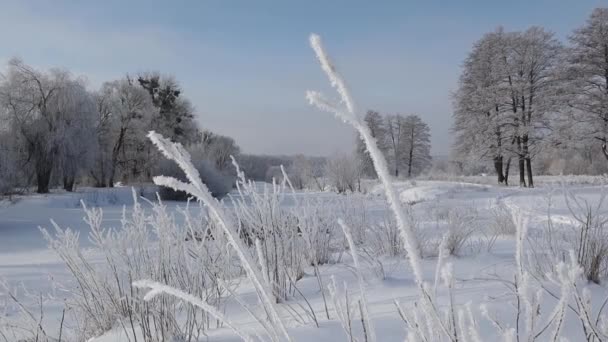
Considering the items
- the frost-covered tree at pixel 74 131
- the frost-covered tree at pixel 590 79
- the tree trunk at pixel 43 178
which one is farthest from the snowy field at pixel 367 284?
the frost-covered tree at pixel 590 79

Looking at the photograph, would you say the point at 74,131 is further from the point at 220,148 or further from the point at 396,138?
the point at 396,138

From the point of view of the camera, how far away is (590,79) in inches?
821

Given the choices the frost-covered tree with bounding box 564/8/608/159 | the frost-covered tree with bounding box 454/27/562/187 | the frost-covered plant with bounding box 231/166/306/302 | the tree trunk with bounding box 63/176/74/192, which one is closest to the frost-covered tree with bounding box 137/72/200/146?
the tree trunk with bounding box 63/176/74/192

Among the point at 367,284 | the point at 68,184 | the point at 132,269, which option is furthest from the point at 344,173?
the point at 132,269

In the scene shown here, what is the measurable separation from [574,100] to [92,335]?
23.7 m

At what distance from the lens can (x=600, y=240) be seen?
292cm

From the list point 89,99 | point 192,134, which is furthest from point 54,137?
point 192,134

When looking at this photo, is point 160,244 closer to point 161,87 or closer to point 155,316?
point 155,316

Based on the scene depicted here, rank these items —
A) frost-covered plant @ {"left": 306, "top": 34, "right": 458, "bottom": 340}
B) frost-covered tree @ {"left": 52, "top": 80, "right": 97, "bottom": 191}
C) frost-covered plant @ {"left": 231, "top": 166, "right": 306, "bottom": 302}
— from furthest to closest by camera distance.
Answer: frost-covered tree @ {"left": 52, "top": 80, "right": 97, "bottom": 191}, frost-covered plant @ {"left": 231, "top": 166, "right": 306, "bottom": 302}, frost-covered plant @ {"left": 306, "top": 34, "right": 458, "bottom": 340}

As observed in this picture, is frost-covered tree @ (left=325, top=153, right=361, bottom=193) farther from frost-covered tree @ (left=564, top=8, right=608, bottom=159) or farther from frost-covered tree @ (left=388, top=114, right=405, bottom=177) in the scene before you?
frost-covered tree @ (left=388, top=114, right=405, bottom=177)

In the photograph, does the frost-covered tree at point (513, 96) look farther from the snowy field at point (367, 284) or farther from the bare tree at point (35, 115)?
the bare tree at point (35, 115)

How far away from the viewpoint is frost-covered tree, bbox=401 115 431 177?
42.4 meters

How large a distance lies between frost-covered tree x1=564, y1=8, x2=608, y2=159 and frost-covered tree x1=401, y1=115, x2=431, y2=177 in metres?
21.3

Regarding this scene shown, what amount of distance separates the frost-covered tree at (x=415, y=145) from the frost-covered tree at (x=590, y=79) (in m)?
21.3
